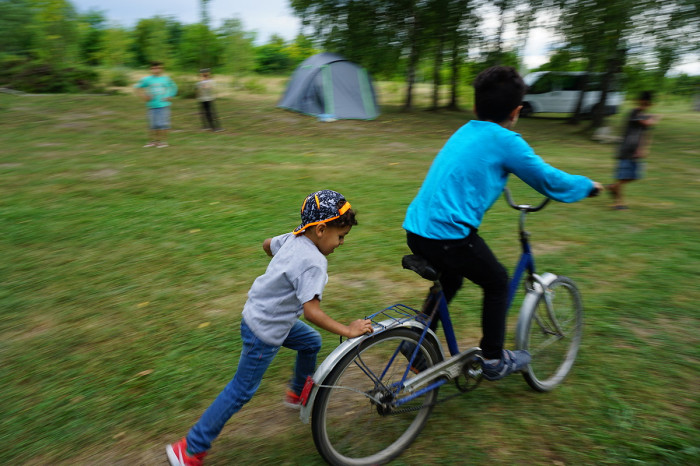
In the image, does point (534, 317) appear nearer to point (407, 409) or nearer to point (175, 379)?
point (407, 409)

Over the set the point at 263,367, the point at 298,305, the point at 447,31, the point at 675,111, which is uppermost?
the point at 447,31

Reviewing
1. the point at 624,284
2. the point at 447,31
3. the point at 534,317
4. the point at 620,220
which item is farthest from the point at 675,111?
the point at 534,317

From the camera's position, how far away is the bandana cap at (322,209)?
8.14ft

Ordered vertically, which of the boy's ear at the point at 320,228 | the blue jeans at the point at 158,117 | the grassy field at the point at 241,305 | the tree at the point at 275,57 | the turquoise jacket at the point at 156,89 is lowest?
the grassy field at the point at 241,305

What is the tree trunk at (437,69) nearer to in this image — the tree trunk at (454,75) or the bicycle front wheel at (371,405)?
the tree trunk at (454,75)

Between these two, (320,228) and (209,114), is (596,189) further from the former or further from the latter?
(209,114)

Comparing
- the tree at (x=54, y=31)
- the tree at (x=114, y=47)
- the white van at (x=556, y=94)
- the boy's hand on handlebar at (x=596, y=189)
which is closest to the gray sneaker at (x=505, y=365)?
the boy's hand on handlebar at (x=596, y=189)

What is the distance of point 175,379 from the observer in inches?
138

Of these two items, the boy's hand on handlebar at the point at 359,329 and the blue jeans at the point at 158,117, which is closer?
the boy's hand on handlebar at the point at 359,329

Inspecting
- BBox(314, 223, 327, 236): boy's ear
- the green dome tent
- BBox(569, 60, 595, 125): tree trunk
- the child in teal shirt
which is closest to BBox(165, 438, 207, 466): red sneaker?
BBox(314, 223, 327, 236): boy's ear

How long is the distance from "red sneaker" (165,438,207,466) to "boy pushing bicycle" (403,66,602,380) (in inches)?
62.1

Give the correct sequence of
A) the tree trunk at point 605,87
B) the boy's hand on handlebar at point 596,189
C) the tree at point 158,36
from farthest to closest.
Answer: the tree at point 158,36 → the tree trunk at point 605,87 → the boy's hand on handlebar at point 596,189

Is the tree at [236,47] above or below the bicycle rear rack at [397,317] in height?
above

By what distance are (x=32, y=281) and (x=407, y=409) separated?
4.11 metres
